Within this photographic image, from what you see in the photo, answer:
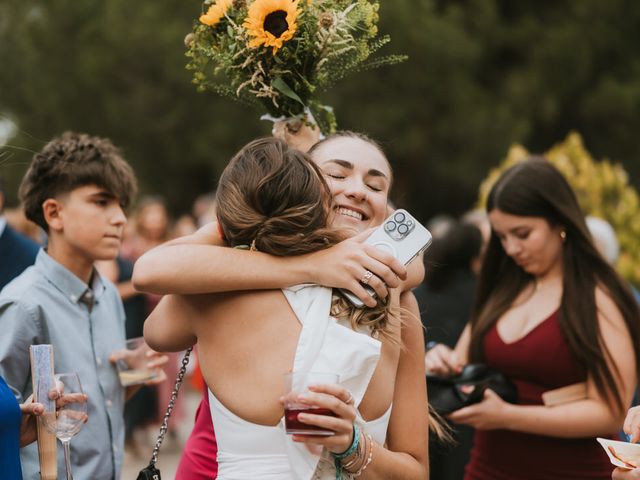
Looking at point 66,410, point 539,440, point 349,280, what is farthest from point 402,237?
point 539,440

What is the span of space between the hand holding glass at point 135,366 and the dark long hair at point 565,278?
1.59 meters

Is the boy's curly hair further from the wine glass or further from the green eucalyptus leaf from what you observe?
the wine glass

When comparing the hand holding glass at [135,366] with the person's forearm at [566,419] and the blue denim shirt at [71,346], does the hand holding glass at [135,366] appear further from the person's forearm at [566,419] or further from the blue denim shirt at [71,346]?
the person's forearm at [566,419]

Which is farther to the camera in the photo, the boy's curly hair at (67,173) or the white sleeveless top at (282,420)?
the boy's curly hair at (67,173)

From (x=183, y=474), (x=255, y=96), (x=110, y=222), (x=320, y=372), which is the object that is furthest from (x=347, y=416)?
(x=110, y=222)

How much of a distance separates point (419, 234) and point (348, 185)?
44cm

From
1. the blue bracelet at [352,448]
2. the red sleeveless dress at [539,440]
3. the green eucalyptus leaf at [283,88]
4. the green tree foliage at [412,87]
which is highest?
the green tree foliage at [412,87]

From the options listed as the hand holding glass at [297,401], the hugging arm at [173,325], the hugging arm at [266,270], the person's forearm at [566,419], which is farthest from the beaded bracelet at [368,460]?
the person's forearm at [566,419]

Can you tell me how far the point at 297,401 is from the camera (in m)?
2.36

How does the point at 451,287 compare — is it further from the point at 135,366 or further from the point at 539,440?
the point at 135,366

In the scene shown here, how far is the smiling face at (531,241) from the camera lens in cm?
431

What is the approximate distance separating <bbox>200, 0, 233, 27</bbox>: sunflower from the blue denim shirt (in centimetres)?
119

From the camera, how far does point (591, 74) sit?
2114 centimetres

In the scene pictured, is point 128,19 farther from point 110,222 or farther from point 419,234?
point 419,234
